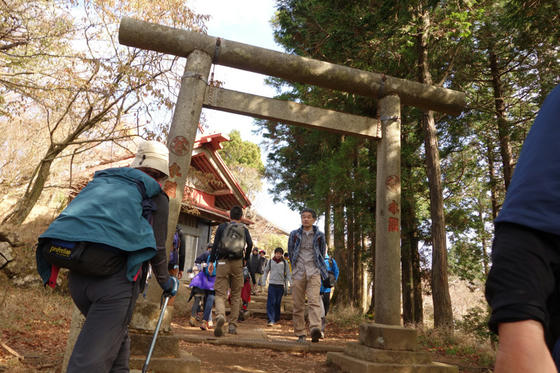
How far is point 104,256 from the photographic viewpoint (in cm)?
214

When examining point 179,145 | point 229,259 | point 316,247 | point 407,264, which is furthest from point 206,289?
point 407,264

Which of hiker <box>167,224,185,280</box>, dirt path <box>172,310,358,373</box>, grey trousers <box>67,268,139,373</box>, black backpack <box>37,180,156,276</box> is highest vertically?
hiker <box>167,224,185,280</box>

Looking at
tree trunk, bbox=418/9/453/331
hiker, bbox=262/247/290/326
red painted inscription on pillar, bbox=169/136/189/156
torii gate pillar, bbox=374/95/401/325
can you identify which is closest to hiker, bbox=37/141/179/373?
red painted inscription on pillar, bbox=169/136/189/156

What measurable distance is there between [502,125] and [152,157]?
10.1 metres

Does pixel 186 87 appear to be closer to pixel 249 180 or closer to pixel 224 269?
pixel 224 269

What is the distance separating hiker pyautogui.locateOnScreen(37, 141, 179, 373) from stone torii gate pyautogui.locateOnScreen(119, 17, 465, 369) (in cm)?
256

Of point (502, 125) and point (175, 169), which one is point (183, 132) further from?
point (502, 125)

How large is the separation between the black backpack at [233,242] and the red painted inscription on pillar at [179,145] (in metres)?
2.16

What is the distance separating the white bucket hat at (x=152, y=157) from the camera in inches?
110

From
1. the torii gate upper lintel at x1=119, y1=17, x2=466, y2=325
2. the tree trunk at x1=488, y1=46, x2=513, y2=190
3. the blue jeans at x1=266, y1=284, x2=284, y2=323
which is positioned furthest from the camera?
the tree trunk at x1=488, y1=46, x2=513, y2=190

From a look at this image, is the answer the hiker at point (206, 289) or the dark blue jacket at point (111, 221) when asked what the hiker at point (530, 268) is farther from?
the hiker at point (206, 289)

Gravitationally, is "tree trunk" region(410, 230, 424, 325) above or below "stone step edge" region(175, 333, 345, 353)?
above

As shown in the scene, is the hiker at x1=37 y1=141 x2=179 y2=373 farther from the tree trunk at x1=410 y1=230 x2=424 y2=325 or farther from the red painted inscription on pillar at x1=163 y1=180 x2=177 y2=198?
the tree trunk at x1=410 y1=230 x2=424 y2=325

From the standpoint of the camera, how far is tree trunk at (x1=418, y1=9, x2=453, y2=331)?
8445 millimetres
